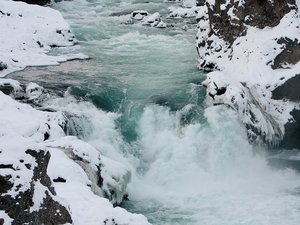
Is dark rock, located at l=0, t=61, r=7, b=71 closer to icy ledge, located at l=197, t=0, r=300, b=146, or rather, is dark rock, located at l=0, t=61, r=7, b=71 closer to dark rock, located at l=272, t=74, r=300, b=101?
icy ledge, located at l=197, t=0, r=300, b=146

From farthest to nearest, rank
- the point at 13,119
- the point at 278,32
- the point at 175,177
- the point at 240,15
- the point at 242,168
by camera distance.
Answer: the point at 240,15 < the point at 278,32 < the point at 242,168 < the point at 175,177 < the point at 13,119

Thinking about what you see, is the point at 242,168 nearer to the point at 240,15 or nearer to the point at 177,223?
the point at 177,223

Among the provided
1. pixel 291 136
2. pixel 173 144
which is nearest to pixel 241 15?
pixel 291 136

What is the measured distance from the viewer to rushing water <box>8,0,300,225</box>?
13602 mm

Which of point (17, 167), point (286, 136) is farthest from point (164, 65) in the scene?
point (17, 167)

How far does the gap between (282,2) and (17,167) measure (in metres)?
16.0

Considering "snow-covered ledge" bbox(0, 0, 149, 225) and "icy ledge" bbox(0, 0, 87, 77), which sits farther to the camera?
"icy ledge" bbox(0, 0, 87, 77)

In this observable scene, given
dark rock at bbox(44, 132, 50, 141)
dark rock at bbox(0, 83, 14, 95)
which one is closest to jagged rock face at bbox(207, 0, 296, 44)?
dark rock at bbox(0, 83, 14, 95)

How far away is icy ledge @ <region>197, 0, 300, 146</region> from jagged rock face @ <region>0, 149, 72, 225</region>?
36.4 ft

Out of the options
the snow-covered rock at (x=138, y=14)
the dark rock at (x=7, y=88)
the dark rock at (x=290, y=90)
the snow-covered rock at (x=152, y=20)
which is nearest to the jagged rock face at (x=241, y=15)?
the dark rock at (x=290, y=90)

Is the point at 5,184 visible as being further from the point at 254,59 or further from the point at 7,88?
the point at 254,59

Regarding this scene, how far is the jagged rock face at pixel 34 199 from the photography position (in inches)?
239

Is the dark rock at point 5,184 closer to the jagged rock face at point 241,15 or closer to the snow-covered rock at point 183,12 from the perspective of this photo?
the jagged rock face at point 241,15

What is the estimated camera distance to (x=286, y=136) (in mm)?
17766
